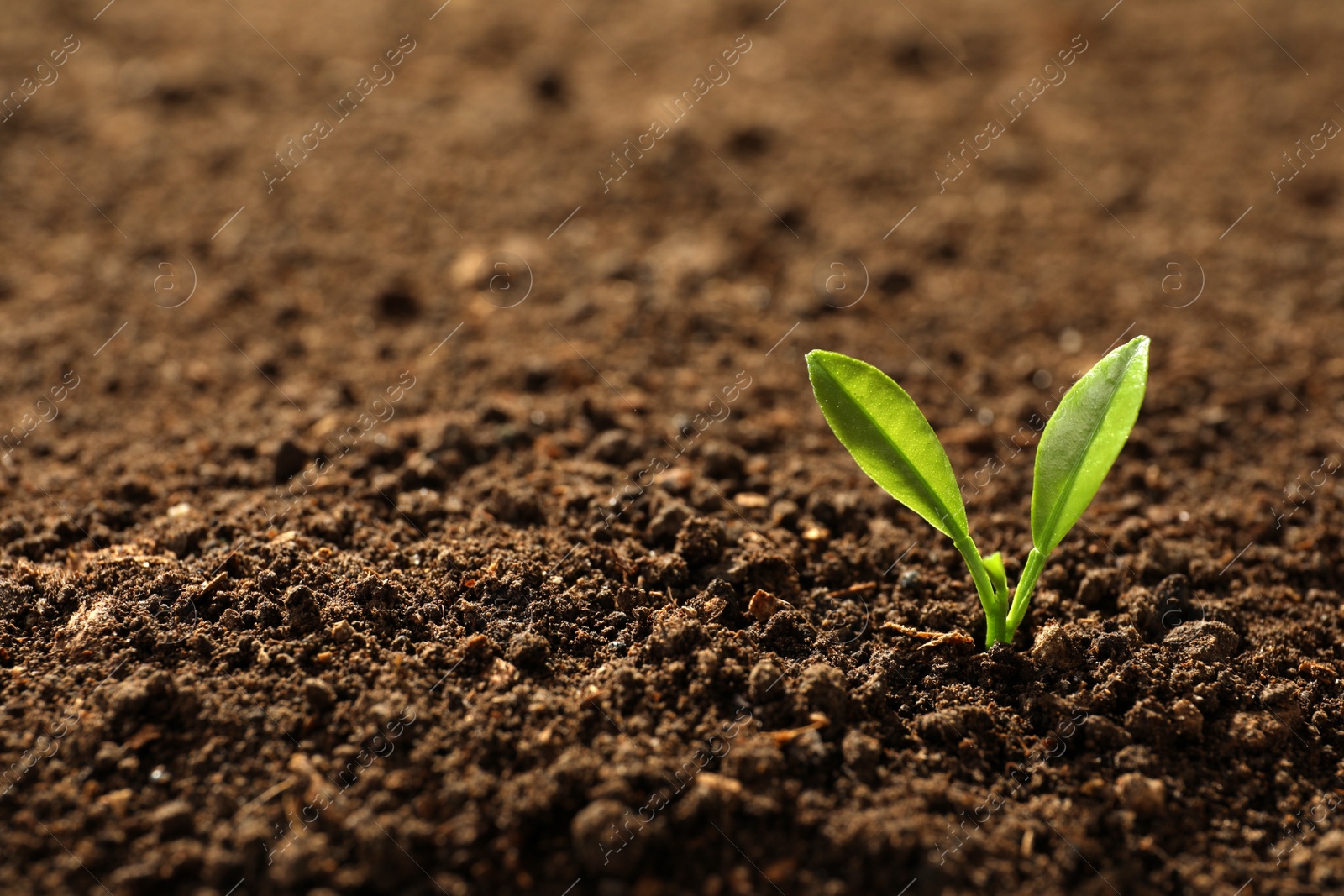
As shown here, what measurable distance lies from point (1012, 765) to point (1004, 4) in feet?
10.8

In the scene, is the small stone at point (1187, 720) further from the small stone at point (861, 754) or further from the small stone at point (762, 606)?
the small stone at point (762, 606)

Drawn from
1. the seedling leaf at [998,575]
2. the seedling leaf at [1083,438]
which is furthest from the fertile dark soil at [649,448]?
the seedling leaf at [1083,438]

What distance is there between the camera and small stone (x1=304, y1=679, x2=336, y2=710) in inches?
54.4

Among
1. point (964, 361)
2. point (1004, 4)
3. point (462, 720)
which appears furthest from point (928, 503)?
point (1004, 4)

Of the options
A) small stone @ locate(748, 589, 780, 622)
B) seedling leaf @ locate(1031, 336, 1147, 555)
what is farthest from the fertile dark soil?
seedling leaf @ locate(1031, 336, 1147, 555)

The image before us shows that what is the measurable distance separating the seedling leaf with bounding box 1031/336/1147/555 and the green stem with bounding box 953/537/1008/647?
0.31ft

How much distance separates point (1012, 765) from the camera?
4.51ft

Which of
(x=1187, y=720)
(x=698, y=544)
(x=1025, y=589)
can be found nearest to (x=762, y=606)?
(x=698, y=544)

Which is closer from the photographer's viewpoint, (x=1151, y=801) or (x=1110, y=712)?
(x=1151, y=801)

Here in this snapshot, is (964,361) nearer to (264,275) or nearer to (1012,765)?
(1012,765)

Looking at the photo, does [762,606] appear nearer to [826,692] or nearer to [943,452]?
[826,692]

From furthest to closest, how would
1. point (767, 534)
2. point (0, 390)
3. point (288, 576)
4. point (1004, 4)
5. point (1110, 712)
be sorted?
point (1004, 4), point (0, 390), point (767, 534), point (288, 576), point (1110, 712)

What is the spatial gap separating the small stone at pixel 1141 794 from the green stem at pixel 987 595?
0.90 ft

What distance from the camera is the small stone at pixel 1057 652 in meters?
1.50
